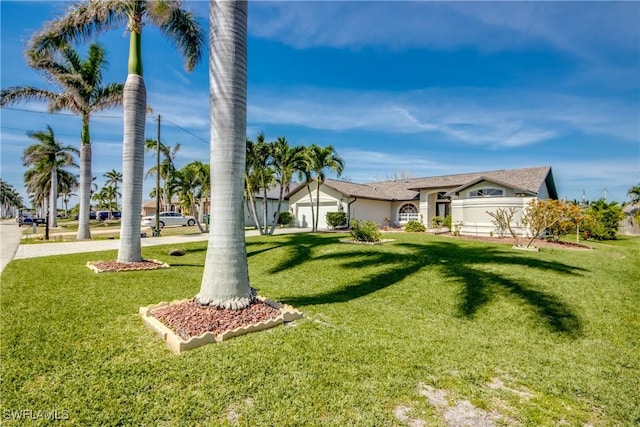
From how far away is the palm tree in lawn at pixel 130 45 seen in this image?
31.9 ft

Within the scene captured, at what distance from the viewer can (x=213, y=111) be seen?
5.21 meters

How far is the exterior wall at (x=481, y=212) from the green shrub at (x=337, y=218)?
29.5ft

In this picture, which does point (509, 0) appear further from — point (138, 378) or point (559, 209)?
point (138, 378)

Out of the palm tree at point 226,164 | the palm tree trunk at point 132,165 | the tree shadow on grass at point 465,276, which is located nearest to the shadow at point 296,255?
the tree shadow on grass at point 465,276

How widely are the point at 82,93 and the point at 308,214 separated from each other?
19.7 meters

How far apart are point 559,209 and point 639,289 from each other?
815 cm

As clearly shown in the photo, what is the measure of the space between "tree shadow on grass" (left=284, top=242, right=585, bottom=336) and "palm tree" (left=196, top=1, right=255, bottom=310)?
183 centimetres

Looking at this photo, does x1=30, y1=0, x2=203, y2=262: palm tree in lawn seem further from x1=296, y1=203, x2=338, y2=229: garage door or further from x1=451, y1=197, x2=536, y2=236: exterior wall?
x1=451, y1=197, x2=536, y2=236: exterior wall

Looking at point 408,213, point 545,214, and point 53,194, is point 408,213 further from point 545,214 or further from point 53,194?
point 53,194

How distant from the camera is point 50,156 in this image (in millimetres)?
31250

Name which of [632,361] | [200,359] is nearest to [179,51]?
[200,359]

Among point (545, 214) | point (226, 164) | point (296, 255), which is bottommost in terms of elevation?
point (296, 255)

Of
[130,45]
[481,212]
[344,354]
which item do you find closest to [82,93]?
[130,45]

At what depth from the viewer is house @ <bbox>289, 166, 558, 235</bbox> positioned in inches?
840
